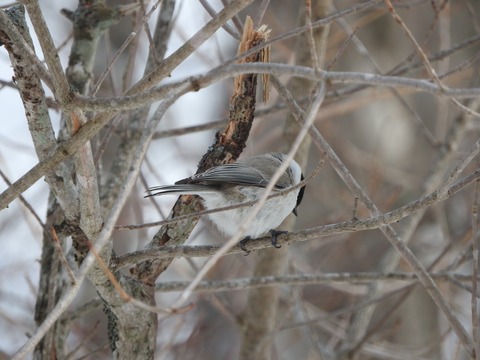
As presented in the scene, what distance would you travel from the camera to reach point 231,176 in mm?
2840

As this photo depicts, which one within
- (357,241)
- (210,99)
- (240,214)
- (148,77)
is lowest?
(148,77)

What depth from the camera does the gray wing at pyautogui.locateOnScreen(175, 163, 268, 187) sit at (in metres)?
Answer: 2.70

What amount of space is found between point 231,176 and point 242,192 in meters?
0.22

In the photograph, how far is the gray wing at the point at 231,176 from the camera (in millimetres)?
2697

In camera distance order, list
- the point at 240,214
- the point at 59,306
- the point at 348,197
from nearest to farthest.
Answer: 1. the point at 59,306
2. the point at 240,214
3. the point at 348,197

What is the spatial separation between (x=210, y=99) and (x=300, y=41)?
3.70 meters

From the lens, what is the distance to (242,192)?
3.04 meters

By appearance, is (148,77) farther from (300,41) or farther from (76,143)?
(300,41)

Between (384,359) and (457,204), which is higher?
(457,204)

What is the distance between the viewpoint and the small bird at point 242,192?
108 inches

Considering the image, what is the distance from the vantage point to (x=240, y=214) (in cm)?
300

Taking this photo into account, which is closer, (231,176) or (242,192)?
(231,176)

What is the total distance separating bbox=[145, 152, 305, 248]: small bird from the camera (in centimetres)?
275

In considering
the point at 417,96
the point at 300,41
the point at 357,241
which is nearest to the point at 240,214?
the point at 300,41
